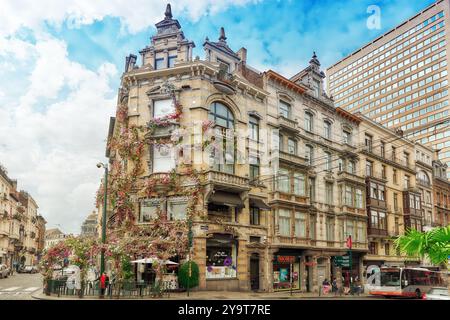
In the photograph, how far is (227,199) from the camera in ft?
108

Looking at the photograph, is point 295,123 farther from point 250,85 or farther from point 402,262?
point 402,262

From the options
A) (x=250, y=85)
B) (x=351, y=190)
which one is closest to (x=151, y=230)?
(x=250, y=85)

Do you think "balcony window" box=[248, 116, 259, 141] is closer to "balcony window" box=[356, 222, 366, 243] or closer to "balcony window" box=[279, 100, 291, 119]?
"balcony window" box=[279, 100, 291, 119]

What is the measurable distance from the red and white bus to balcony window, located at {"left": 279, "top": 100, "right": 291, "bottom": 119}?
15.6 metres

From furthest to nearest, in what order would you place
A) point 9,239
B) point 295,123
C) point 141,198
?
1. point 9,239
2. point 295,123
3. point 141,198

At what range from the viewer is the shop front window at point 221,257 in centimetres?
3161

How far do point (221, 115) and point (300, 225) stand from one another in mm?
12395

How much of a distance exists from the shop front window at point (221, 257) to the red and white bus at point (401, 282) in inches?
485

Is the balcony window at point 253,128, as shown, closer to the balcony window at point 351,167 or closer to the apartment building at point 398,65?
the apartment building at point 398,65

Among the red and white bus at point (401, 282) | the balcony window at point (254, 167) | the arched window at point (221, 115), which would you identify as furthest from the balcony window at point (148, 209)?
the red and white bus at point (401, 282)

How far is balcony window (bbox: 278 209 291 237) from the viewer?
37031mm

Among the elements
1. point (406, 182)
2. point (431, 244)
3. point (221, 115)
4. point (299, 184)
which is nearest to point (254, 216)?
point (299, 184)
